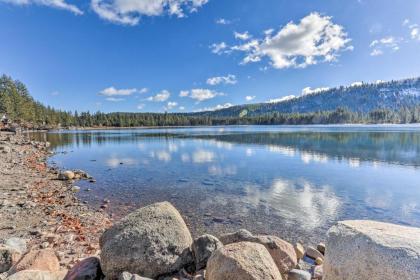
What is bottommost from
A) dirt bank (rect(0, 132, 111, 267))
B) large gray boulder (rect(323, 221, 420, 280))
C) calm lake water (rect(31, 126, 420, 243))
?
calm lake water (rect(31, 126, 420, 243))

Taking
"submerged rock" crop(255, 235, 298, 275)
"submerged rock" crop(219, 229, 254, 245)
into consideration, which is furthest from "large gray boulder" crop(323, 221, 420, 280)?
"submerged rock" crop(219, 229, 254, 245)

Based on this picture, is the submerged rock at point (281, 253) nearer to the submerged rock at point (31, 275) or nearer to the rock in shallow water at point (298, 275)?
the rock in shallow water at point (298, 275)

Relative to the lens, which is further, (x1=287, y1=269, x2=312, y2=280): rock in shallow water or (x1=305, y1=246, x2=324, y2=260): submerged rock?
(x1=305, y1=246, x2=324, y2=260): submerged rock

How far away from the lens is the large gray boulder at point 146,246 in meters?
5.87

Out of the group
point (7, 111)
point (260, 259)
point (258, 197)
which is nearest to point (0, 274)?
point (260, 259)

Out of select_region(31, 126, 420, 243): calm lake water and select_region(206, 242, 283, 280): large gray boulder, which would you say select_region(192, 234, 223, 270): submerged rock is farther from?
select_region(31, 126, 420, 243): calm lake water

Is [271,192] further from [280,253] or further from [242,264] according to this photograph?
[242,264]

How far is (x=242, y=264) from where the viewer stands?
16.0ft

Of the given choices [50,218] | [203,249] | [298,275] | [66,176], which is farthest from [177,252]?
[66,176]

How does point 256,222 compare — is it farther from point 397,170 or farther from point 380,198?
point 397,170

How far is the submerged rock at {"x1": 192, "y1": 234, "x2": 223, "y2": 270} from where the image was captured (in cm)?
646

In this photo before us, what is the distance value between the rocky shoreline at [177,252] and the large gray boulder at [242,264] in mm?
17

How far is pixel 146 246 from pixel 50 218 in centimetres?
780

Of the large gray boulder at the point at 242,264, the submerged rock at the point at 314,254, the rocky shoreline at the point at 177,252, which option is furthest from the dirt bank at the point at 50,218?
the submerged rock at the point at 314,254
